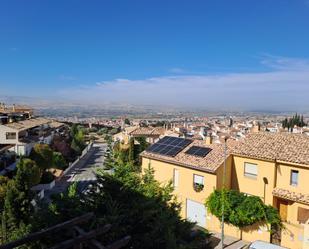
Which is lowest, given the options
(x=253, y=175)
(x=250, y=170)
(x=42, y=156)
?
(x=42, y=156)

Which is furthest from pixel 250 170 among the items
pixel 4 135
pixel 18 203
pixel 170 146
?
pixel 4 135

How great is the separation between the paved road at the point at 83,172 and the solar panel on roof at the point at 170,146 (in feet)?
18.4

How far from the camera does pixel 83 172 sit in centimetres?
4416

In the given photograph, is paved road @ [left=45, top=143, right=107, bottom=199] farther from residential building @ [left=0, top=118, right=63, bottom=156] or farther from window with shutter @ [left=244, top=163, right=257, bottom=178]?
window with shutter @ [left=244, top=163, right=257, bottom=178]

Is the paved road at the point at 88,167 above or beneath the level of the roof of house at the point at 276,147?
beneath

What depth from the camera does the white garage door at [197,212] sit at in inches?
941

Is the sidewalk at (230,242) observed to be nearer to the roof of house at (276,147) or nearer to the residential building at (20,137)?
the roof of house at (276,147)

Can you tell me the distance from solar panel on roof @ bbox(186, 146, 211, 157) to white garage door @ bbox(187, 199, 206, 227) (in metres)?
3.68

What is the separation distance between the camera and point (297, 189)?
2069cm

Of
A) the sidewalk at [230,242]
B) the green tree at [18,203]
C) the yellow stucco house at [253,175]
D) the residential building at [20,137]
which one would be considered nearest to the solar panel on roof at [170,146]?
the yellow stucco house at [253,175]

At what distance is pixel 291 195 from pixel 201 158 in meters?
6.86

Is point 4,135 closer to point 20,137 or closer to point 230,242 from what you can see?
point 20,137

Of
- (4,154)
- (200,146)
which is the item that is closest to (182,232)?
(200,146)

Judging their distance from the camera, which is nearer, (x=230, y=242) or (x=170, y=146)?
(x=230, y=242)
